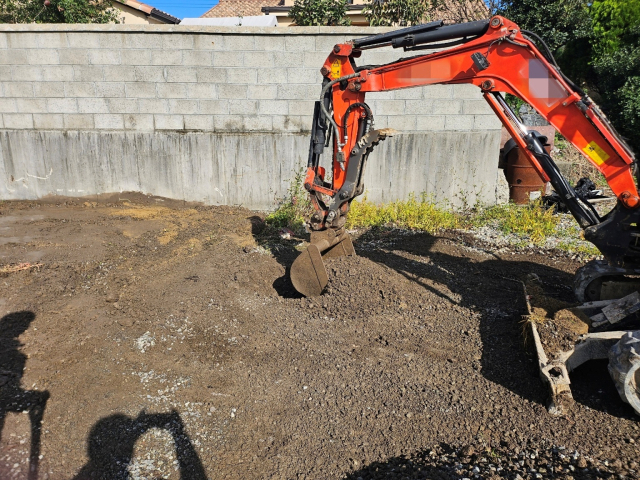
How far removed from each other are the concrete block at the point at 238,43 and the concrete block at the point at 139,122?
170 cm

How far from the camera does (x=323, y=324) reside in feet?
14.8

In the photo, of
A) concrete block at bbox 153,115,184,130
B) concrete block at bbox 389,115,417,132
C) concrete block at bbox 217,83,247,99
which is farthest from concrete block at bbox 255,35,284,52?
concrete block at bbox 389,115,417,132

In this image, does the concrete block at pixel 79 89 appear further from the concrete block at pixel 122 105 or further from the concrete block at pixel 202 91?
the concrete block at pixel 202 91

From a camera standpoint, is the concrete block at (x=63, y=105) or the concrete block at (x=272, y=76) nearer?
the concrete block at (x=272, y=76)

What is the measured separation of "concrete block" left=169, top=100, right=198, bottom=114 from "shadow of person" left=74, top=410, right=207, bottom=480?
18.9ft

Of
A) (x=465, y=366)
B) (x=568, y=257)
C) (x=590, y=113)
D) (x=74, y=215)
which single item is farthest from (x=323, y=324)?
(x=74, y=215)

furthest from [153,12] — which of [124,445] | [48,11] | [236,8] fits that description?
[124,445]

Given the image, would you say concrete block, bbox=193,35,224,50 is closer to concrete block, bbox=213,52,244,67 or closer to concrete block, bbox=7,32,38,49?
concrete block, bbox=213,52,244,67

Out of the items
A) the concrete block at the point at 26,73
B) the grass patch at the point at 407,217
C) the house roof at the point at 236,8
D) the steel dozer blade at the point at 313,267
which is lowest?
the grass patch at the point at 407,217

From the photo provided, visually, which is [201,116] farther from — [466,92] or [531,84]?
[531,84]

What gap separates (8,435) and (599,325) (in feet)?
13.7

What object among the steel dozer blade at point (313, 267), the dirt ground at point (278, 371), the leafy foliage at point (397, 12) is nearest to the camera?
the dirt ground at point (278, 371)

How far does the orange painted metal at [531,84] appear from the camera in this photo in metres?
3.66

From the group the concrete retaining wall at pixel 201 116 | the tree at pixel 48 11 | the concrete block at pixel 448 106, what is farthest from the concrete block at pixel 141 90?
the tree at pixel 48 11
